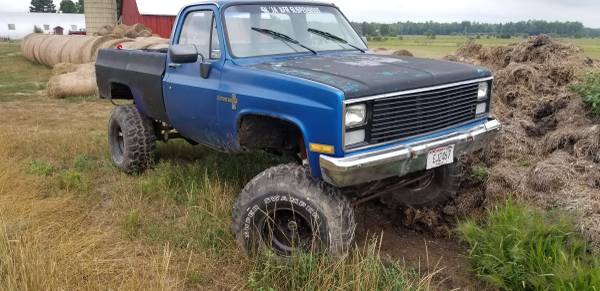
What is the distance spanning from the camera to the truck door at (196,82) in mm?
4621

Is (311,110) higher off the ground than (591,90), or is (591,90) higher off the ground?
(311,110)

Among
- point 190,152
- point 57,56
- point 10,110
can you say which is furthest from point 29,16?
point 190,152

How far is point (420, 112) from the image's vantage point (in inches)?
153

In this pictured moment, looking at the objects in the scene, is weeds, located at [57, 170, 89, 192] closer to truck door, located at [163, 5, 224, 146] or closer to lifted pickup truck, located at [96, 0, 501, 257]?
lifted pickup truck, located at [96, 0, 501, 257]

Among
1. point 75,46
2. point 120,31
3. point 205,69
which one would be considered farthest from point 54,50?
point 205,69

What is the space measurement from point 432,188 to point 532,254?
1.47 meters

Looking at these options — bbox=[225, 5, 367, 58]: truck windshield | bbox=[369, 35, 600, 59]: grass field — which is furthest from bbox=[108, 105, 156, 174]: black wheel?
bbox=[369, 35, 600, 59]: grass field

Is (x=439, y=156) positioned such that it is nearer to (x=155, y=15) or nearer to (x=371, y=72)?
(x=371, y=72)

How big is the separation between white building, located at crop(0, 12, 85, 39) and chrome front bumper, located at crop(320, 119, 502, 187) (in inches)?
2667

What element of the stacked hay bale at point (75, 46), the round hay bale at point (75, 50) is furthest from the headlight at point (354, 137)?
the round hay bale at point (75, 50)

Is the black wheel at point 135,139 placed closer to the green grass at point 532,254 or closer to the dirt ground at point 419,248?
the dirt ground at point 419,248

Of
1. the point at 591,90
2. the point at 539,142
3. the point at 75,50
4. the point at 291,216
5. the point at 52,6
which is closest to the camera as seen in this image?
the point at 291,216

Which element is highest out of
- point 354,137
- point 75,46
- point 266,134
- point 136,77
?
point 136,77

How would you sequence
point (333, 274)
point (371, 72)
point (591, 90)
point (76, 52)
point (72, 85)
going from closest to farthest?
point (333, 274), point (371, 72), point (591, 90), point (72, 85), point (76, 52)
